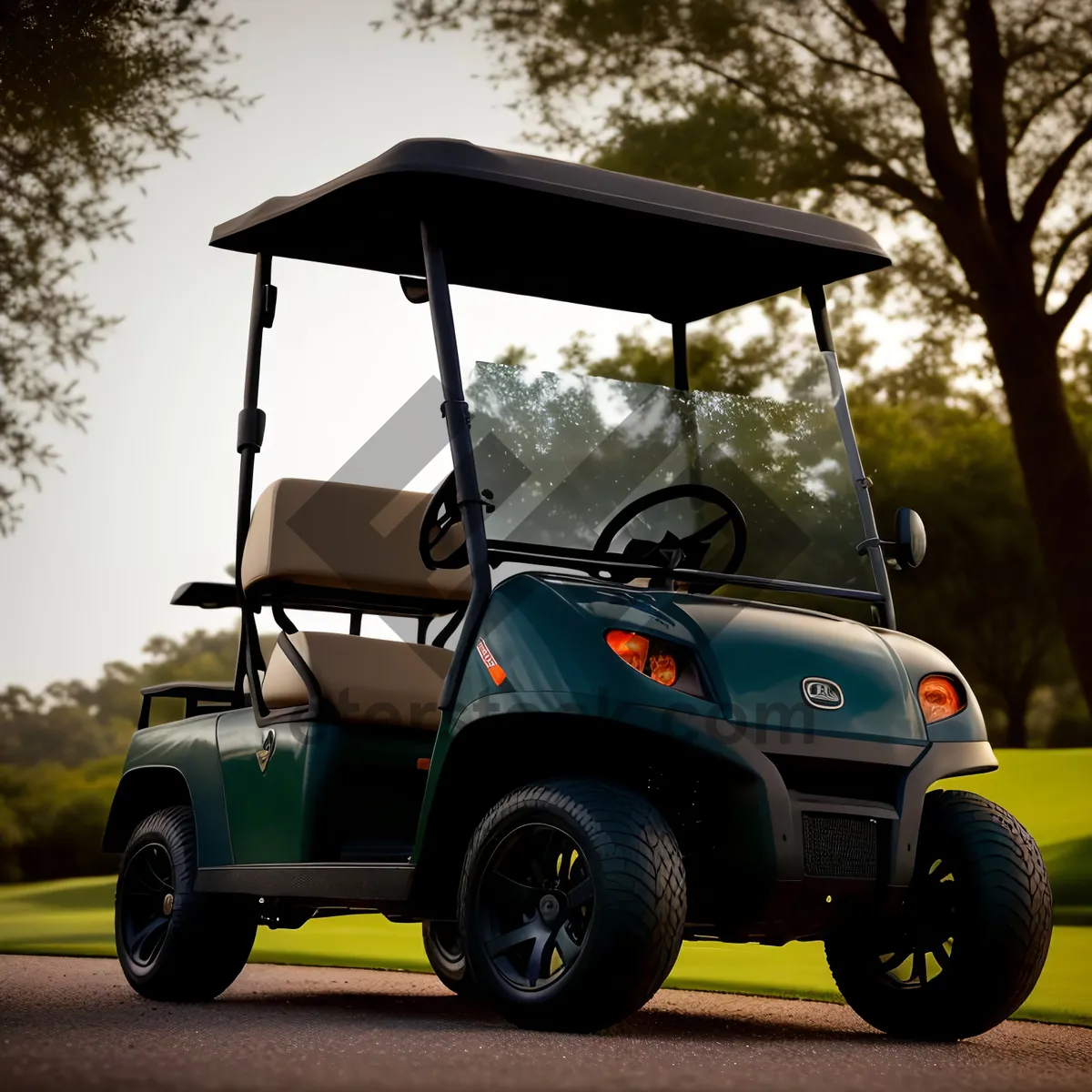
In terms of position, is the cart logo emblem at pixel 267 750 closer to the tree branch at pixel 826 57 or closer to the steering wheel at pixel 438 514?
the steering wheel at pixel 438 514

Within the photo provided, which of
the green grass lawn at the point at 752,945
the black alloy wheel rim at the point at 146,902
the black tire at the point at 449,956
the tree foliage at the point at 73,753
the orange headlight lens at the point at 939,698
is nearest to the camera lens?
the orange headlight lens at the point at 939,698

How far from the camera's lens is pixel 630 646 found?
4.37 m

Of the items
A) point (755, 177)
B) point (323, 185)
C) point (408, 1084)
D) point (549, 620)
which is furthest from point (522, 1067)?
point (755, 177)

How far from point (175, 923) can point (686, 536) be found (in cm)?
241

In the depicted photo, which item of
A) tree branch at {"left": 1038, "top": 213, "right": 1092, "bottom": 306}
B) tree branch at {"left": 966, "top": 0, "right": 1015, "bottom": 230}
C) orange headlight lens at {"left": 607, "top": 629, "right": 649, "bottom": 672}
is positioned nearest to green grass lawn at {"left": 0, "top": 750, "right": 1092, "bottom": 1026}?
orange headlight lens at {"left": 607, "top": 629, "right": 649, "bottom": 672}

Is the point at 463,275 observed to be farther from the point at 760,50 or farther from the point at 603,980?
the point at 760,50

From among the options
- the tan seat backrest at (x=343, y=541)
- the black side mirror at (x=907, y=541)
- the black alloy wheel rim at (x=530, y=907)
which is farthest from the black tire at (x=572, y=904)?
the tan seat backrest at (x=343, y=541)

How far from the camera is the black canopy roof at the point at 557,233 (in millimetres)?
5004

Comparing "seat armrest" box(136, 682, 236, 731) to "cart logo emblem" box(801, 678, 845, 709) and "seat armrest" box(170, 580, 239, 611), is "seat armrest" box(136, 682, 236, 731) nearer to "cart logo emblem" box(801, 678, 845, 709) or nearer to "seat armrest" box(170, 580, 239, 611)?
"seat armrest" box(170, 580, 239, 611)

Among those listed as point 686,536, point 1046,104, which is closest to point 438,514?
point 686,536

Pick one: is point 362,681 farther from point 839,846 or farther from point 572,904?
point 839,846

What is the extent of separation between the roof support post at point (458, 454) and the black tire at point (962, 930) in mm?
1411

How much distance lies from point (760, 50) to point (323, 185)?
1144 cm

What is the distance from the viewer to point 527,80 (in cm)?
1589
